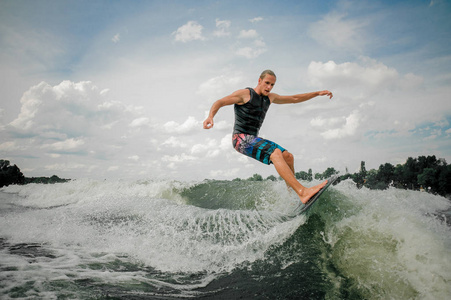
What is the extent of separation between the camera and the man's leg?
4.03 m

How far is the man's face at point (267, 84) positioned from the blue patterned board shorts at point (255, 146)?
86 cm

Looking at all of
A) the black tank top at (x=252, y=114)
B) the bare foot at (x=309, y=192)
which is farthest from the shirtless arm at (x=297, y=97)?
the bare foot at (x=309, y=192)

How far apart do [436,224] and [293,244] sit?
5.97 ft

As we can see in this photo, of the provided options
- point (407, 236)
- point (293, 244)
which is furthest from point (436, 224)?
point (293, 244)

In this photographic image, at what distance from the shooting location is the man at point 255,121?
14.9 ft

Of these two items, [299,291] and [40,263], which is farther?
[40,263]

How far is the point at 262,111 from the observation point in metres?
5.07

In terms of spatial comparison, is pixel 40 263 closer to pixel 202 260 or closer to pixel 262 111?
pixel 202 260

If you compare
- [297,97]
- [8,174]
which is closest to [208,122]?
[297,97]

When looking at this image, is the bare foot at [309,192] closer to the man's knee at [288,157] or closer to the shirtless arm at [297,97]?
the man's knee at [288,157]

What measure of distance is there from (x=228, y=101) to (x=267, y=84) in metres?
0.79

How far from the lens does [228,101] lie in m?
4.70

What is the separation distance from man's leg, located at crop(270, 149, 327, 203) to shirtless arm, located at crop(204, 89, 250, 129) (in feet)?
3.66

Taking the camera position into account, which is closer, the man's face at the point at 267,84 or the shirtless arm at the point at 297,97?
the man's face at the point at 267,84
